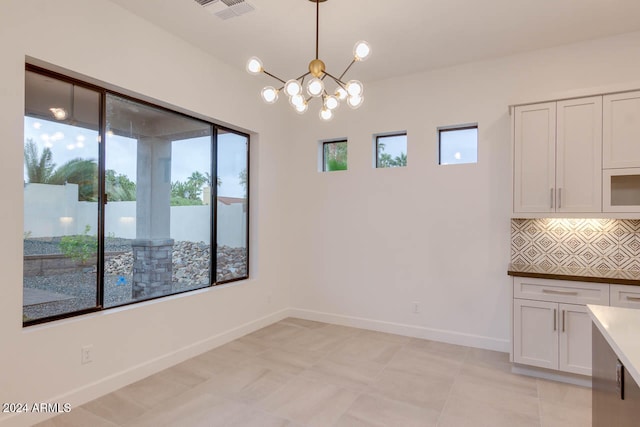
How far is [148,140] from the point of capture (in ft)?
11.1

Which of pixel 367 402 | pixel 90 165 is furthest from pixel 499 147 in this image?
pixel 90 165

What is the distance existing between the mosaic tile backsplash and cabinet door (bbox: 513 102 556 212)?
46 cm

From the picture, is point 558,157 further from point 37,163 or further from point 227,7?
point 37,163

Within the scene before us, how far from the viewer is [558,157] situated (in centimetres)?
318

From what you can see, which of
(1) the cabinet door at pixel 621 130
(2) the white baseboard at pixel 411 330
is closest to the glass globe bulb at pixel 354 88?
(1) the cabinet door at pixel 621 130

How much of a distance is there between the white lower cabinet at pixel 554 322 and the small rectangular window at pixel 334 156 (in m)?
2.54

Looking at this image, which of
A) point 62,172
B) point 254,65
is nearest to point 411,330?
point 254,65

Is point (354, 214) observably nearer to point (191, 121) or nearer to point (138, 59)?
point (191, 121)

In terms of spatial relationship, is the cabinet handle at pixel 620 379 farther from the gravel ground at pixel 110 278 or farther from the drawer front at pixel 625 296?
the gravel ground at pixel 110 278

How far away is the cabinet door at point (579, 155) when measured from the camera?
10.0 feet

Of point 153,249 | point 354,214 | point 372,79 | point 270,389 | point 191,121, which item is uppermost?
point 372,79

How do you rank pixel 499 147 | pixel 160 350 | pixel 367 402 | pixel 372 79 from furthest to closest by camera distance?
pixel 372 79 → pixel 499 147 → pixel 160 350 → pixel 367 402

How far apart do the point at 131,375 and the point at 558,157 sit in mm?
4185

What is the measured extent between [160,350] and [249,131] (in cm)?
264
